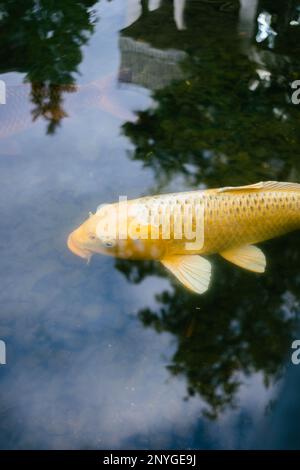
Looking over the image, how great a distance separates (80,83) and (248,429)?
2.59 metres

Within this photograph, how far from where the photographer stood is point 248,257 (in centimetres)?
245

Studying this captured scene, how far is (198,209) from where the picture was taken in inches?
92.7

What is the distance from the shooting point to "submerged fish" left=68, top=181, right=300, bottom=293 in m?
2.34

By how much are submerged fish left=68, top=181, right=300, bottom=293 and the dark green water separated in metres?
0.11

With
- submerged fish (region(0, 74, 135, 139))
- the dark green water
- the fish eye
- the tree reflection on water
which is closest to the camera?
the dark green water

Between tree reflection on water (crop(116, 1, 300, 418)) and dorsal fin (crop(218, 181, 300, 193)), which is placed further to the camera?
dorsal fin (crop(218, 181, 300, 193))

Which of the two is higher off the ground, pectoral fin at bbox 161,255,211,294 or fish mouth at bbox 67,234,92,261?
fish mouth at bbox 67,234,92,261

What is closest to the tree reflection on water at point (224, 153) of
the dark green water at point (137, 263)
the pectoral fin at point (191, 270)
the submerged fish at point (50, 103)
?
the dark green water at point (137, 263)

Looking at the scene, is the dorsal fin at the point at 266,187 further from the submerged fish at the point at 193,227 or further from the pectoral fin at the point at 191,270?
the pectoral fin at the point at 191,270

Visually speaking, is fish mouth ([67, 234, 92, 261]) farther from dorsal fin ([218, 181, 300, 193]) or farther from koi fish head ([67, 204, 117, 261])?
dorsal fin ([218, 181, 300, 193])

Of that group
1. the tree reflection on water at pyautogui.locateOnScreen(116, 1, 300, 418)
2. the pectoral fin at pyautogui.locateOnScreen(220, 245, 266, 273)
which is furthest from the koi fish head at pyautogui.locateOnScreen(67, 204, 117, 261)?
the pectoral fin at pyautogui.locateOnScreen(220, 245, 266, 273)

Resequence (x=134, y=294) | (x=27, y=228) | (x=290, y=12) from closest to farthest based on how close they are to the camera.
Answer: (x=134, y=294), (x=27, y=228), (x=290, y=12)

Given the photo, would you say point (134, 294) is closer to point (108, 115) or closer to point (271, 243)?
point (271, 243)

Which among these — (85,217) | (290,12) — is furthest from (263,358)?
(290,12)
